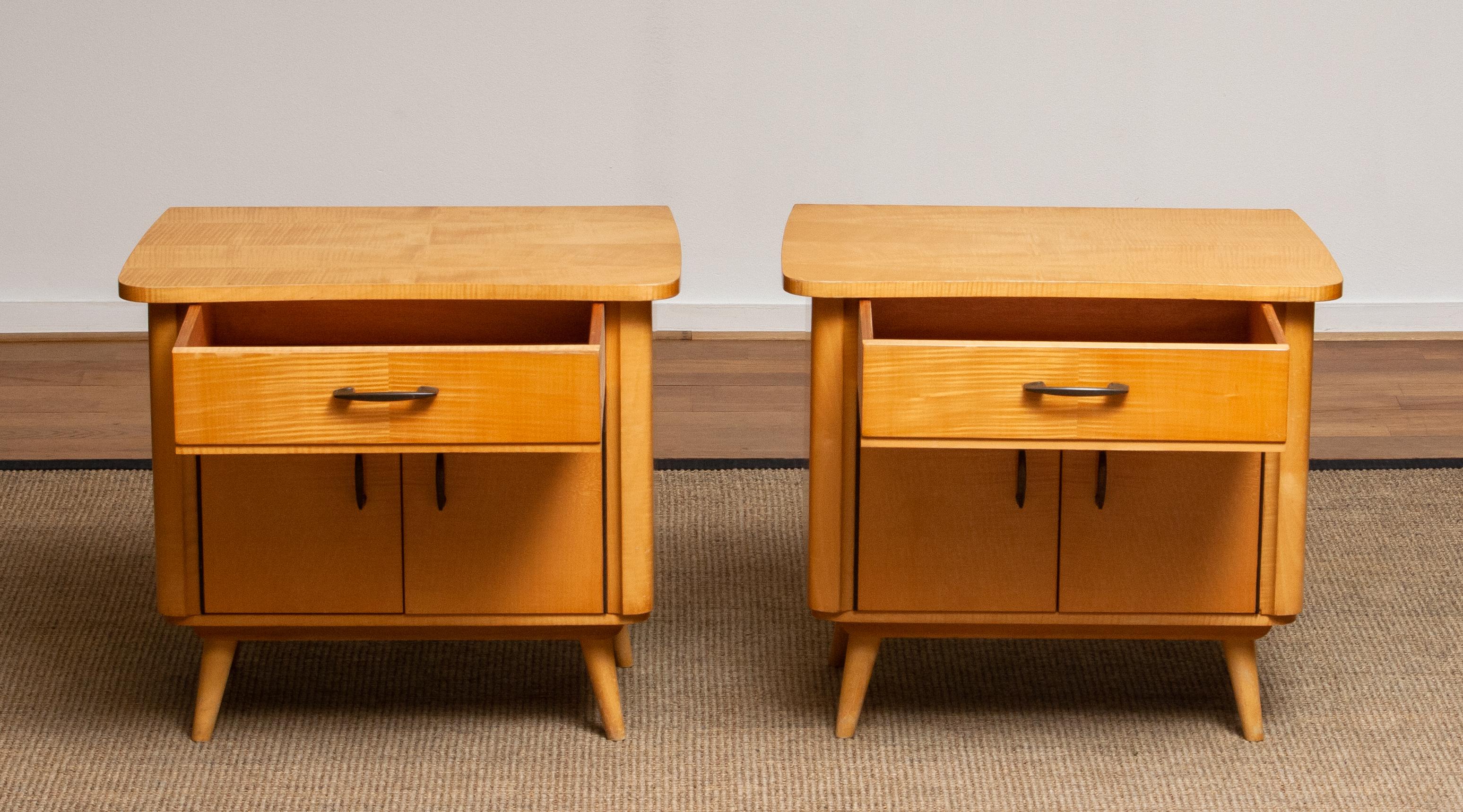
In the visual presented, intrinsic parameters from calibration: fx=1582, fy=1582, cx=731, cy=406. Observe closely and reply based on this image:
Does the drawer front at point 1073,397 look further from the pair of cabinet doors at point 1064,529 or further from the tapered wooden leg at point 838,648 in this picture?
the tapered wooden leg at point 838,648

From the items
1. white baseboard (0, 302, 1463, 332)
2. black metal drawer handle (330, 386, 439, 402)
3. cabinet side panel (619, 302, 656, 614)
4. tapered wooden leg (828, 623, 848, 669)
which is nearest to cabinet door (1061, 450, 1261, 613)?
tapered wooden leg (828, 623, 848, 669)

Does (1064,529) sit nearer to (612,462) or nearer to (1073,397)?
(1073,397)

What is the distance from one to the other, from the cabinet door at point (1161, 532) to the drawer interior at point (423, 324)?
0.53 metres

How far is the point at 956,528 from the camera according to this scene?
156 cm

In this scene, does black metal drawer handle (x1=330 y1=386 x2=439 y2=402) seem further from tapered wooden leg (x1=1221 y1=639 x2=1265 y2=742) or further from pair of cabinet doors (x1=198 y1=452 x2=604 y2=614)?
tapered wooden leg (x1=1221 y1=639 x2=1265 y2=742)

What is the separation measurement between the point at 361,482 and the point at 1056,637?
0.71m

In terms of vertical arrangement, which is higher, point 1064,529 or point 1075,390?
point 1075,390

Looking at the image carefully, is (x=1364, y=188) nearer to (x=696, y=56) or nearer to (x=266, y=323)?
(x=696, y=56)

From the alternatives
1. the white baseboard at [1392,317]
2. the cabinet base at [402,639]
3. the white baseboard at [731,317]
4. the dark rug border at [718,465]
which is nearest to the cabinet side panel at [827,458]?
the cabinet base at [402,639]

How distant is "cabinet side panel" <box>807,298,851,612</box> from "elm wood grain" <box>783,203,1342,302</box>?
46 millimetres

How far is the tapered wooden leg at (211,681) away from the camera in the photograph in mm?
1604

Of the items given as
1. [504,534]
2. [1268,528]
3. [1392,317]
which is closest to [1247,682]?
[1268,528]

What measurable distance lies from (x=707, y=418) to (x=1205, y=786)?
1.22m

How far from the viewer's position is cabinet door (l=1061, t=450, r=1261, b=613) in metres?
1.54
